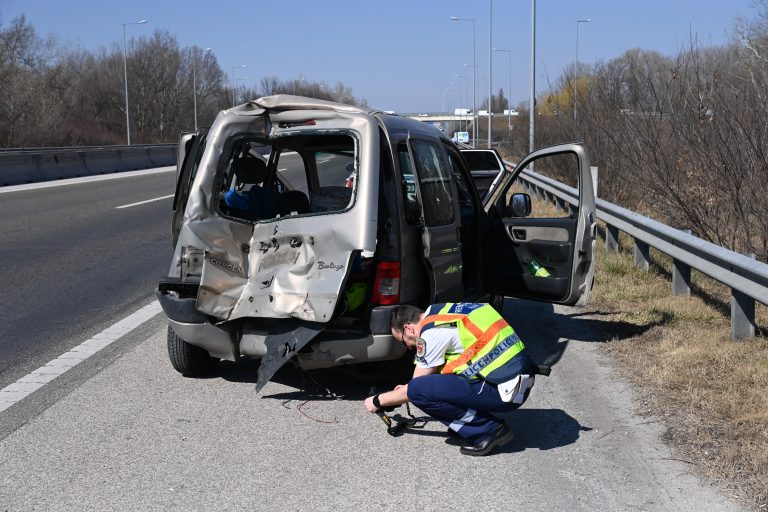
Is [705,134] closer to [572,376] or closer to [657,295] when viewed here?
[657,295]

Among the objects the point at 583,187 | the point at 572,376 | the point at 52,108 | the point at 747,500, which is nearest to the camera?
the point at 747,500

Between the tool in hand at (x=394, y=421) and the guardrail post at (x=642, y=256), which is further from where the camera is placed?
the guardrail post at (x=642, y=256)

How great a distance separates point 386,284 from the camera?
5609 millimetres

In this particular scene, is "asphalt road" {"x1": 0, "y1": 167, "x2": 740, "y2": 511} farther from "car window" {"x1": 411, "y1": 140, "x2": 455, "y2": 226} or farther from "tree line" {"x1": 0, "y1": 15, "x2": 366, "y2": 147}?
"tree line" {"x1": 0, "y1": 15, "x2": 366, "y2": 147}

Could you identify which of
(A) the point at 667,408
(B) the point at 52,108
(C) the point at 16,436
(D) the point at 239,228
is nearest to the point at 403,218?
(D) the point at 239,228

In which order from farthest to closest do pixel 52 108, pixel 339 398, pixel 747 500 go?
pixel 52 108, pixel 339 398, pixel 747 500

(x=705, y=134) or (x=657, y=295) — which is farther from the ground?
(x=705, y=134)

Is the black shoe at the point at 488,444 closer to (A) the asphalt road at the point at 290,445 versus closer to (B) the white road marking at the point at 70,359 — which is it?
(A) the asphalt road at the point at 290,445

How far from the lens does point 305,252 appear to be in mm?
5582

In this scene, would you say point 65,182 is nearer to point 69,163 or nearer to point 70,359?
point 69,163

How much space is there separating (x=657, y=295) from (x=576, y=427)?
4110 millimetres

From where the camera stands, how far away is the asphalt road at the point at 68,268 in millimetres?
7598

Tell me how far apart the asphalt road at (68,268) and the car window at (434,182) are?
119 inches

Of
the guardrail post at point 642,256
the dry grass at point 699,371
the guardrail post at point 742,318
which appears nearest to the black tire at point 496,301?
the dry grass at point 699,371
